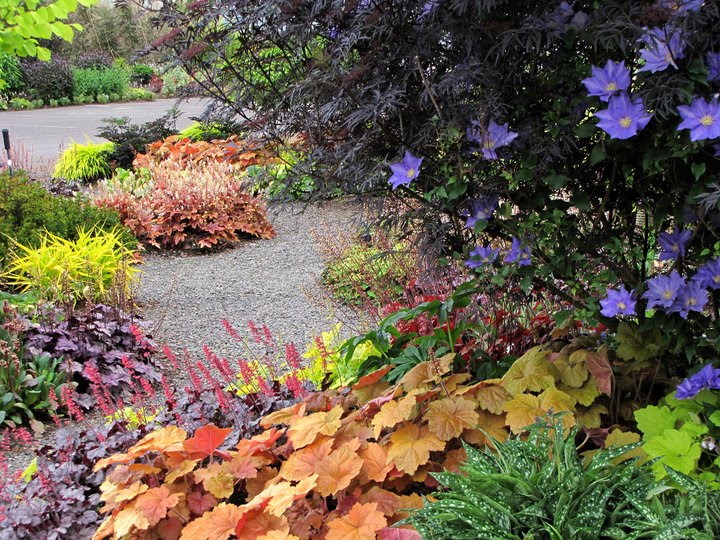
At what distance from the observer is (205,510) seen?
6.77 feet

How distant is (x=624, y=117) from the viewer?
169cm

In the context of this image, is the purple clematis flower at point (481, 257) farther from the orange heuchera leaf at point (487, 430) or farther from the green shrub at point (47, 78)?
the green shrub at point (47, 78)

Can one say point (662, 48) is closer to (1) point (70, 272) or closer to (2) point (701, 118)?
(2) point (701, 118)

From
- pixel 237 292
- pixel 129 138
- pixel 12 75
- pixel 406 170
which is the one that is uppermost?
pixel 12 75

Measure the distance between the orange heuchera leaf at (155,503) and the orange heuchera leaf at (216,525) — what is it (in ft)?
0.36

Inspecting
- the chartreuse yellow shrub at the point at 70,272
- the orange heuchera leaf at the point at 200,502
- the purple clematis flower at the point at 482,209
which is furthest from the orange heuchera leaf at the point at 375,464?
the chartreuse yellow shrub at the point at 70,272

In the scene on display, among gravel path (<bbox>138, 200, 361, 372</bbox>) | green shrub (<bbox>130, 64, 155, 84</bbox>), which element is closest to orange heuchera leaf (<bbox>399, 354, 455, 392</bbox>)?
gravel path (<bbox>138, 200, 361, 372</bbox>)

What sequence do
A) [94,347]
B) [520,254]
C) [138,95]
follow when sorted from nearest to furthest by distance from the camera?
[520,254] < [94,347] < [138,95]

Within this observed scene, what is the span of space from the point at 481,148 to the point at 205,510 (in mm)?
1320

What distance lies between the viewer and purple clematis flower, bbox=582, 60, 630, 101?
169cm

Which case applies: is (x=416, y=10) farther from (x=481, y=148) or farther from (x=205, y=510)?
(x=205, y=510)

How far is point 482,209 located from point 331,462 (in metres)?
0.85

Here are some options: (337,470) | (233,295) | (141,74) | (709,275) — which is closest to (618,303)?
(709,275)

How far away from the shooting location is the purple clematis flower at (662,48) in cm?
156
